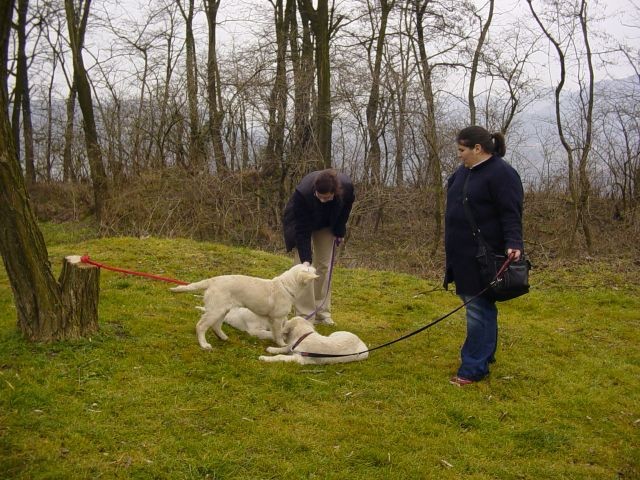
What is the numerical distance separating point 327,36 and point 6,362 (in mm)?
14333

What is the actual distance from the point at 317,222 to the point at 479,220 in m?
2.00

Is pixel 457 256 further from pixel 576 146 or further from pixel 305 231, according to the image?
pixel 576 146

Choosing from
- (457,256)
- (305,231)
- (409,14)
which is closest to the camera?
(457,256)

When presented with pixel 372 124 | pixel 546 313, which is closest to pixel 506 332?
pixel 546 313

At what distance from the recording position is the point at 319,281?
6.75 metres

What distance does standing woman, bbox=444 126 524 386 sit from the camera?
472 cm

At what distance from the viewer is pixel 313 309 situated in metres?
6.68

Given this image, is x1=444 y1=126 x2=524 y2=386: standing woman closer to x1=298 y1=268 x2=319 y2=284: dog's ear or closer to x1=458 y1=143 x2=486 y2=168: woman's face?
x1=458 y1=143 x2=486 y2=168: woman's face

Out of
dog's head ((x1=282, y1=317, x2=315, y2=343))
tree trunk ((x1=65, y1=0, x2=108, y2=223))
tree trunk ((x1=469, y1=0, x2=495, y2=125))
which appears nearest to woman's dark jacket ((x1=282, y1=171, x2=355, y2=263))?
dog's head ((x1=282, y1=317, x2=315, y2=343))

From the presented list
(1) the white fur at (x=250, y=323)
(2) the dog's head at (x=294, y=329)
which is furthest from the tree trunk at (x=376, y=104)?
(2) the dog's head at (x=294, y=329)

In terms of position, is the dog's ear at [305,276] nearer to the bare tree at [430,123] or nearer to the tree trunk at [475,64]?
the bare tree at [430,123]

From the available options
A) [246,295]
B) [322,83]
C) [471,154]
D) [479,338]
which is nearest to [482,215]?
[471,154]

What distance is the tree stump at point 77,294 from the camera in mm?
5188

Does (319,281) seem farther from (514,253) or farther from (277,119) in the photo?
(277,119)
